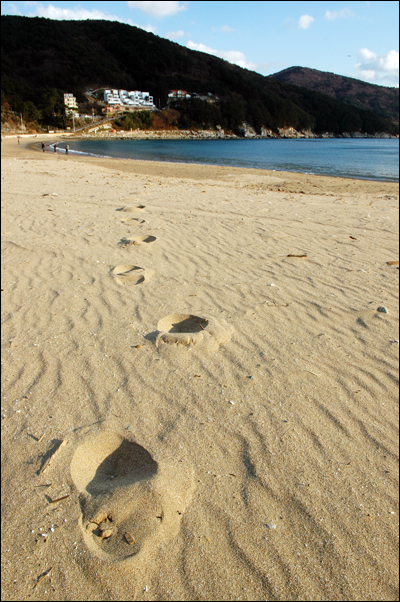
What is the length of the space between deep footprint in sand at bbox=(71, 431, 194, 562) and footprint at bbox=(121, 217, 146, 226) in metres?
4.68

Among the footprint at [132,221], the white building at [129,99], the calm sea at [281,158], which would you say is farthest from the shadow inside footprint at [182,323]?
the white building at [129,99]

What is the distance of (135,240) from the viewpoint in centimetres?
536

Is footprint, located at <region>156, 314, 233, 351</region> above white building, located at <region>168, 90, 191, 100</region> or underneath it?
underneath

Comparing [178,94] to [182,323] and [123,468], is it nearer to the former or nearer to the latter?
[182,323]

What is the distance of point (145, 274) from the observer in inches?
169

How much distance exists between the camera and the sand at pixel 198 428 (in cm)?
157

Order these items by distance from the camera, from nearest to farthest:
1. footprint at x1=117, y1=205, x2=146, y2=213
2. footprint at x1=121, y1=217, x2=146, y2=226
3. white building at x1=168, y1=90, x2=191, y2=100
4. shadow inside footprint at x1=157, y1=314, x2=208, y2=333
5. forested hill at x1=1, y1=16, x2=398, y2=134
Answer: shadow inside footprint at x1=157, y1=314, x2=208, y2=333, footprint at x1=121, y1=217, x2=146, y2=226, footprint at x1=117, y1=205, x2=146, y2=213, forested hill at x1=1, y1=16, x2=398, y2=134, white building at x1=168, y1=90, x2=191, y2=100

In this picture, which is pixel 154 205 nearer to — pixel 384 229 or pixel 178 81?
pixel 384 229

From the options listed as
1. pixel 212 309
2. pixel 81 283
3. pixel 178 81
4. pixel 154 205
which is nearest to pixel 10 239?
pixel 81 283

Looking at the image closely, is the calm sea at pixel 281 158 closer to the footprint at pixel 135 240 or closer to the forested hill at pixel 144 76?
the footprint at pixel 135 240

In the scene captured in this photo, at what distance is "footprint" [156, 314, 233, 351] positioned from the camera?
2.99m

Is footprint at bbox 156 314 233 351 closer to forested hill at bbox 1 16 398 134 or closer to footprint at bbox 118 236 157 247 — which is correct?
footprint at bbox 118 236 157 247

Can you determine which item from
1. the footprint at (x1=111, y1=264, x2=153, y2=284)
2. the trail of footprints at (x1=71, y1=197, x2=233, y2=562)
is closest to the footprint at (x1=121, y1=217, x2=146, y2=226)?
the footprint at (x1=111, y1=264, x2=153, y2=284)

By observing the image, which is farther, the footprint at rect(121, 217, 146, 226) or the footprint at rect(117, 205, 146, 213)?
the footprint at rect(117, 205, 146, 213)
